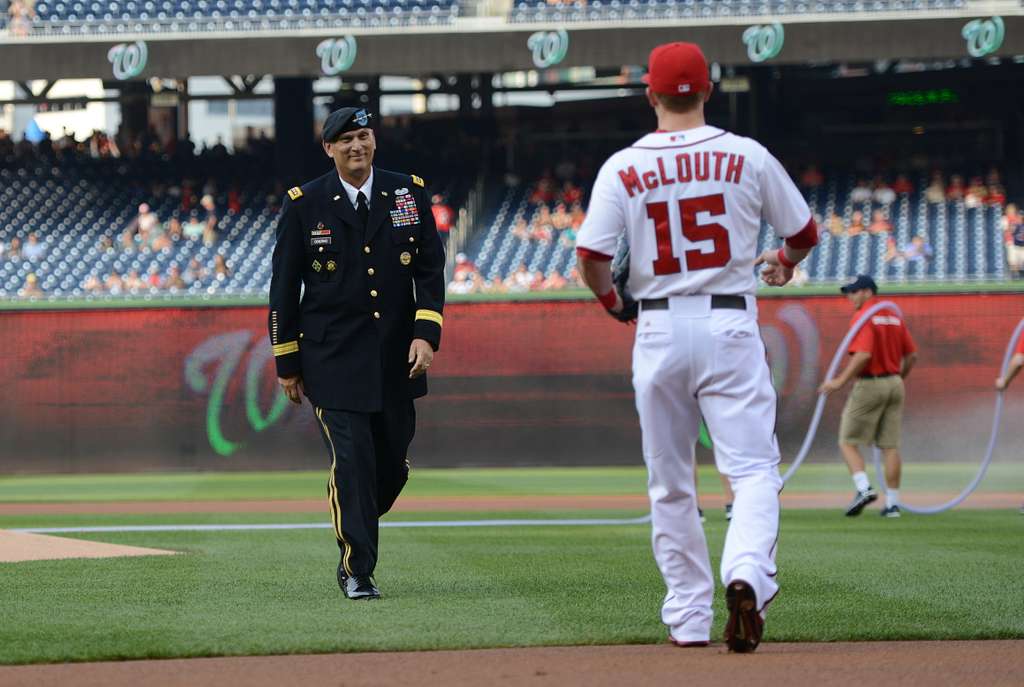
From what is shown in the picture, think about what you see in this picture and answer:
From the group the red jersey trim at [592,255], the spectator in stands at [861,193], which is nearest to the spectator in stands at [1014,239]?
the spectator in stands at [861,193]

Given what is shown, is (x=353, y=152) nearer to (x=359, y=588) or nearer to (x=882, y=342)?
(x=359, y=588)

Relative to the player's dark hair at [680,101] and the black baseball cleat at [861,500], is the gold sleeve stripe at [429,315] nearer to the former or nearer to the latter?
the player's dark hair at [680,101]

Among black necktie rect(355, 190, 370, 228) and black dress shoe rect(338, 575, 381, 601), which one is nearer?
black dress shoe rect(338, 575, 381, 601)

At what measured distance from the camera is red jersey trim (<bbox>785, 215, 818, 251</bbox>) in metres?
5.32

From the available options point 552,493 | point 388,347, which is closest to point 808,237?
point 388,347

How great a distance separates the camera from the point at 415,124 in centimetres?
3200

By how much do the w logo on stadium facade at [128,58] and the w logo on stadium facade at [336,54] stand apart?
301 centimetres

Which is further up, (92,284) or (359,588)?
(92,284)

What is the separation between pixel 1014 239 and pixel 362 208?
18.9 m

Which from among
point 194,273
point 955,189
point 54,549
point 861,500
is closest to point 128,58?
point 194,273

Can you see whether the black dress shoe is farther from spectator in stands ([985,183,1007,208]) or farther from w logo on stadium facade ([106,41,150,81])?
w logo on stadium facade ([106,41,150,81])

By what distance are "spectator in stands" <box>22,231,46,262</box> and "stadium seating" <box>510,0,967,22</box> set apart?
909 centimetres

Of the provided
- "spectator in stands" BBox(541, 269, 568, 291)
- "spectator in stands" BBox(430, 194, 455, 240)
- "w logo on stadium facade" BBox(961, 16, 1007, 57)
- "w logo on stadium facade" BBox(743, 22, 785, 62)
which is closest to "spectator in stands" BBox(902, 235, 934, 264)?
"w logo on stadium facade" BBox(961, 16, 1007, 57)

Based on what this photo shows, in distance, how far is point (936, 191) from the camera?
26.9 meters
